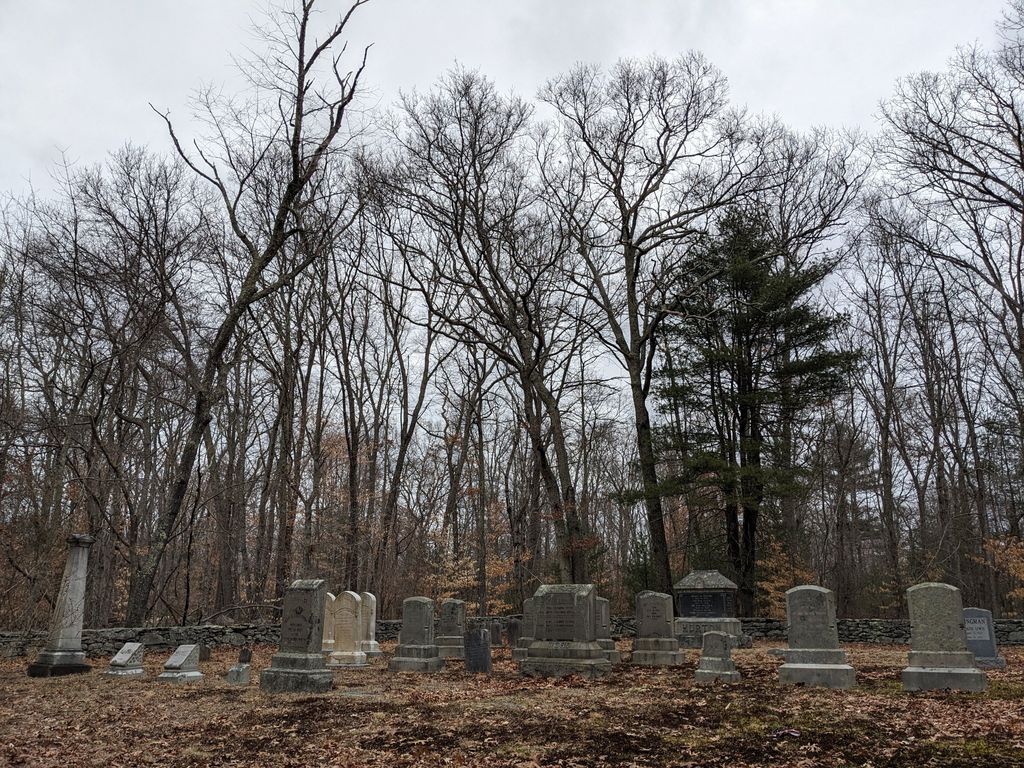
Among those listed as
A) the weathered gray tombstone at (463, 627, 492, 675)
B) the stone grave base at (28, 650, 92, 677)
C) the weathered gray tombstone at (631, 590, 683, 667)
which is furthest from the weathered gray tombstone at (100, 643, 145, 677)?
the weathered gray tombstone at (631, 590, 683, 667)

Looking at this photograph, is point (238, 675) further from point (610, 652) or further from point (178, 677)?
point (610, 652)

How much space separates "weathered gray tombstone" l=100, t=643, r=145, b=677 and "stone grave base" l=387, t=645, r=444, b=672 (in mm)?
3823

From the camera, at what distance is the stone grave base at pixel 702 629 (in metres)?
15.9

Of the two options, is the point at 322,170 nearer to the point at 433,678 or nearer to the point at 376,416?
the point at 376,416

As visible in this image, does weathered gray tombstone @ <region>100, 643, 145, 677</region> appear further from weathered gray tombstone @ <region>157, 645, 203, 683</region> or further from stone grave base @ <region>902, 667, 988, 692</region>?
stone grave base @ <region>902, 667, 988, 692</region>

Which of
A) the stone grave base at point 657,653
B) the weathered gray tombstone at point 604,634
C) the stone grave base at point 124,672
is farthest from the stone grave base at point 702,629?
the stone grave base at point 124,672

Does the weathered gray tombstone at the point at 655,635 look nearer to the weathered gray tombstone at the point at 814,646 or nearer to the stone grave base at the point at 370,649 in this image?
the weathered gray tombstone at the point at 814,646

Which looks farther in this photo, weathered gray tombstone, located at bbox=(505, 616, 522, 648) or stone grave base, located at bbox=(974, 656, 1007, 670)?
weathered gray tombstone, located at bbox=(505, 616, 522, 648)

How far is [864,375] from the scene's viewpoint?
75.7 feet

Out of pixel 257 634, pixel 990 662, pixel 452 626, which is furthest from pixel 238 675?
pixel 990 662

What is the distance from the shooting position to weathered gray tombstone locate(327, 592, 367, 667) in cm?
1303

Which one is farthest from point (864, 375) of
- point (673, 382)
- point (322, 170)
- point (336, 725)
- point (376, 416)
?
point (336, 725)

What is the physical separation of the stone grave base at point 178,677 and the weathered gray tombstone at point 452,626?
5136mm

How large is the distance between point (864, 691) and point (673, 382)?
12.5 meters
